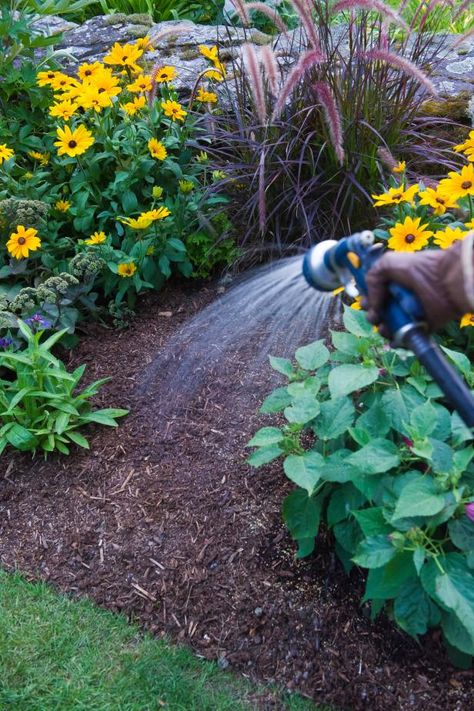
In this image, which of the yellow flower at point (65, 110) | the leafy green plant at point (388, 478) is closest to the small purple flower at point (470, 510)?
the leafy green plant at point (388, 478)

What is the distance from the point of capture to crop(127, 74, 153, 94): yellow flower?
136 inches

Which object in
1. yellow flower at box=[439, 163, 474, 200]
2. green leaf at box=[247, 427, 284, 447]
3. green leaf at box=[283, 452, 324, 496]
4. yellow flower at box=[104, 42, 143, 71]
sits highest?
yellow flower at box=[104, 42, 143, 71]

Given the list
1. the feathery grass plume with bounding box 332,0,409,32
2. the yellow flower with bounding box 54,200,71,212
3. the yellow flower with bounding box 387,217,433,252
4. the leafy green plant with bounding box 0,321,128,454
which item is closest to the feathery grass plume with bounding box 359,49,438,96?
the feathery grass plume with bounding box 332,0,409,32

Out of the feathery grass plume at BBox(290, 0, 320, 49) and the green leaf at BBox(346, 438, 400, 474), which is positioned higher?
the feathery grass plume at BBox(290, 0, 320, 49)

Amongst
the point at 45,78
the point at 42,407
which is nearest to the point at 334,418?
the point at 42,407

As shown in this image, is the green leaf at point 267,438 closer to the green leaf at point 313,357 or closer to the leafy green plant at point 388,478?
the leafy green plant at point 388,478

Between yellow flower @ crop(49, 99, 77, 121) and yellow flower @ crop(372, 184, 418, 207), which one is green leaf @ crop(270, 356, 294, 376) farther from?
yellow flower @ crop(49, 99, 77, 121)

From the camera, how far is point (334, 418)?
215 cm

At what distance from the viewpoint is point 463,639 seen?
6.10ft

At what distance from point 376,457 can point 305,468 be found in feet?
0.71

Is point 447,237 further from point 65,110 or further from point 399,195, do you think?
point 65,110

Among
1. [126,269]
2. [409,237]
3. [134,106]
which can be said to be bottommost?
[126,269]

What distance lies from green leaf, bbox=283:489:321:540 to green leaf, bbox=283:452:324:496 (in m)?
0.14

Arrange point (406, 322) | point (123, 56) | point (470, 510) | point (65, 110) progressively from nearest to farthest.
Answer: point (406, 322)
point (470, 510)
point (65, 110)
point (123, 56)
